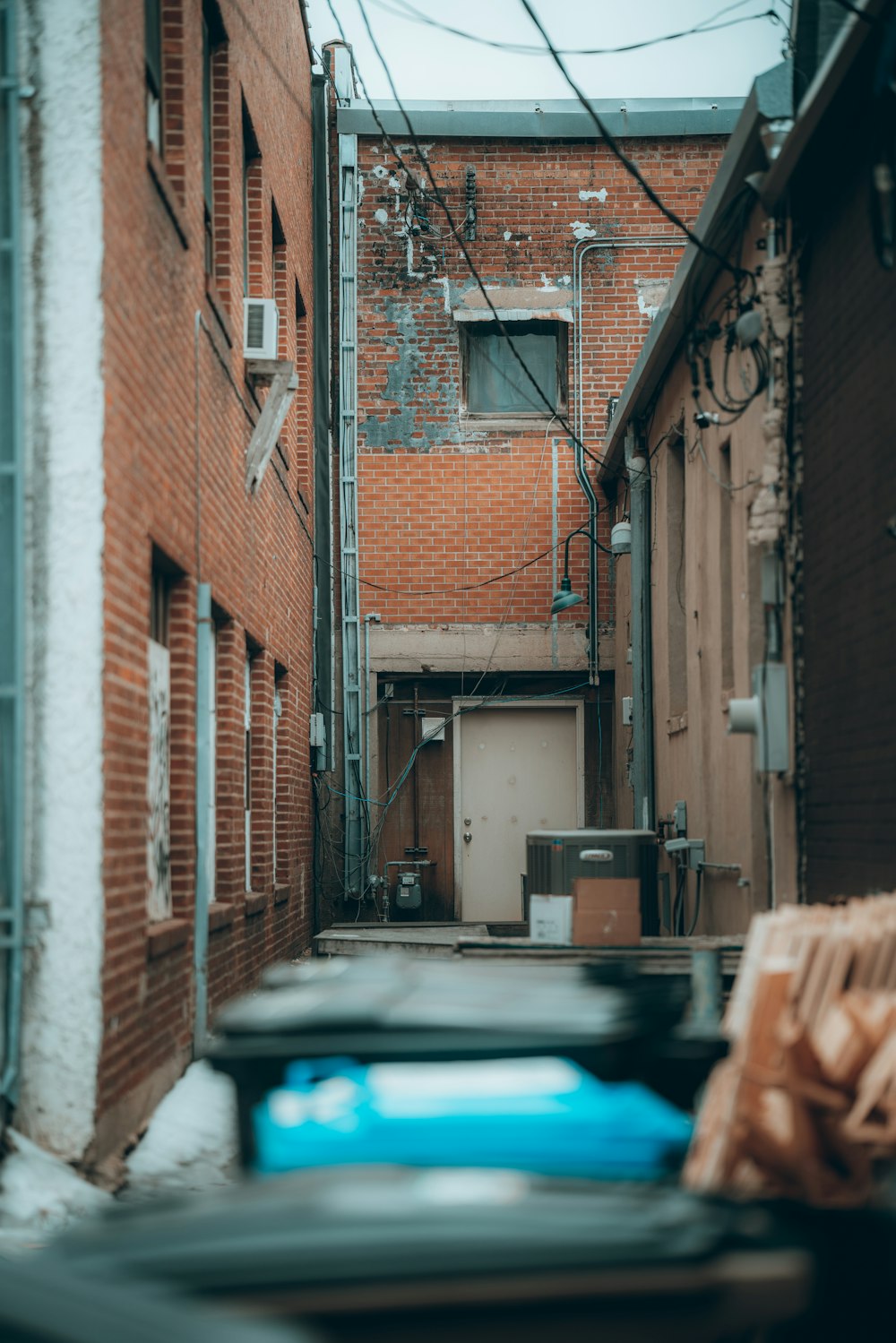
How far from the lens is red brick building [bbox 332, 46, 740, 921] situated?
627 inches

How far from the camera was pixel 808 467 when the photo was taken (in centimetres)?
819

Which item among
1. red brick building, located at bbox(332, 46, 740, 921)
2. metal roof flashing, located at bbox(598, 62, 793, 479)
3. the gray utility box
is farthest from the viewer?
red brick building, located at bbox(332, 46, 740, 921)

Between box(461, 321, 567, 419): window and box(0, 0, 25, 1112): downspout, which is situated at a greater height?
box(461, 321, 567, 419): window

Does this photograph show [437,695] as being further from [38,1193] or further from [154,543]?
[38,1193]

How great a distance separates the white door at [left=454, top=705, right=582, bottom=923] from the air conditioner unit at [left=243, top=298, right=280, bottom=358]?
611 centimetres

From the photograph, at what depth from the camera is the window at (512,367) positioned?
1614cm

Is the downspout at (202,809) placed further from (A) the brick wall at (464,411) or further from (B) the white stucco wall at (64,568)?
(A) the brick wall at (464,411)

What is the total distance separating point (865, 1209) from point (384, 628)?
13435 mm

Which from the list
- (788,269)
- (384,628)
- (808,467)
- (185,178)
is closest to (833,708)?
(808,467)

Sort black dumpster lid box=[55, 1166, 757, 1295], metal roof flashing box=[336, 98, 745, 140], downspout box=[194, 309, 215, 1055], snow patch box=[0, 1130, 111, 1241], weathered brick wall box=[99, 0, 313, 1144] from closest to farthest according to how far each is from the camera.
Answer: black dumpster lid box=[55, 1166, 757, 1295], snow patch box=[0, 1130, 111, 1241], weathered brick wall box=[99, 0, 313, 1144], downspout box=[194, 309, 215, 1055], metal roof flashing box=[336, 98, 745, 140]

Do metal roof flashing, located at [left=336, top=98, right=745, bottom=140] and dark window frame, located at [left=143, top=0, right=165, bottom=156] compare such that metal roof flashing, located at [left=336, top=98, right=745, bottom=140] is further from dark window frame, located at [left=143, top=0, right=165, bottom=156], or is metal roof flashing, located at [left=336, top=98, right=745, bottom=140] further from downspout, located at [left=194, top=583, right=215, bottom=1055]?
downspout, located at [left=194, top=583, right=215, bottom=1055]

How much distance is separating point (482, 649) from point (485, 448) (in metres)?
2.06

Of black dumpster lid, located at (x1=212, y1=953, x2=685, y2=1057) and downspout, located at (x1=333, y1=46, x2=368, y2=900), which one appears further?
downspout, located at (x1=333, y1=46, x2=368, y2=900)

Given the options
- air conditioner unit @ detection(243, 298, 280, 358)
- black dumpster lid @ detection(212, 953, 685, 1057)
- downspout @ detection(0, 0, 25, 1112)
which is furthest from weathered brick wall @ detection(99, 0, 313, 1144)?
black dumpster lid @ detection(212, 953, 685, 1057)
